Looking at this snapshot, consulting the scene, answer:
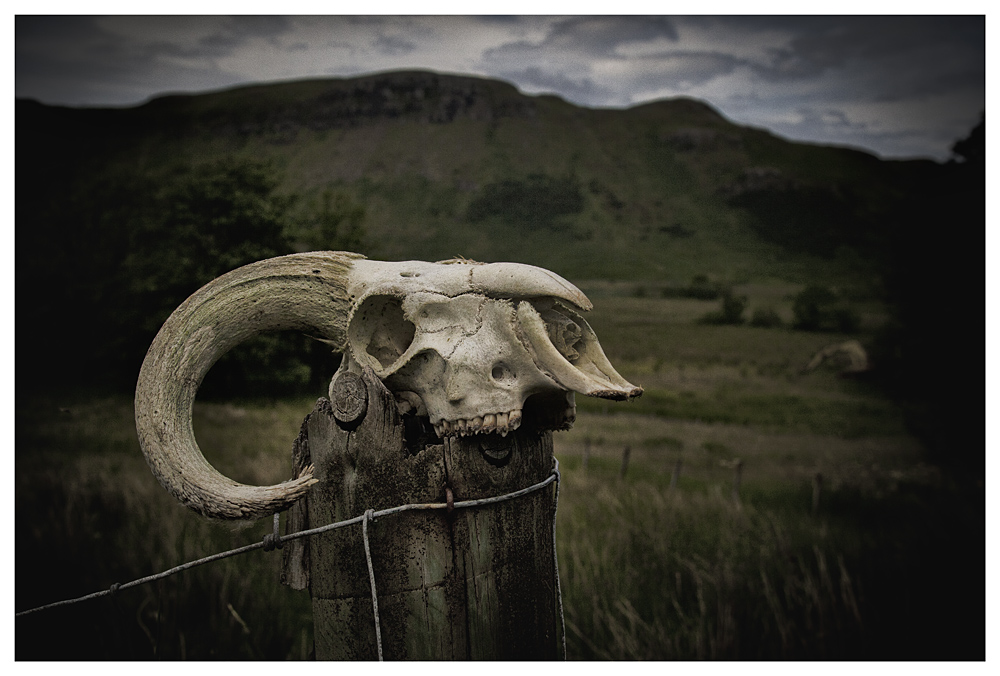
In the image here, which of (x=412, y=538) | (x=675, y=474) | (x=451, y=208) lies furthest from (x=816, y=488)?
(x=412, y=538)

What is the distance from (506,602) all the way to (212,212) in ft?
15.2

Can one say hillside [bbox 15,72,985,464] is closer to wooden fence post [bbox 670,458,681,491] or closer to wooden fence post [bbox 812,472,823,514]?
wooden fence post [bbox 812,472,823,514]

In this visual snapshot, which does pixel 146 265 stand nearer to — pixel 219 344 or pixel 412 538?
pixel 219 344

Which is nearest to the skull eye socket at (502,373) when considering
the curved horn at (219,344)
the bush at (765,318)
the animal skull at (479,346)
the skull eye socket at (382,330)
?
the animal skull at (479,346)

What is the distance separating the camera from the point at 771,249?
19.8ft

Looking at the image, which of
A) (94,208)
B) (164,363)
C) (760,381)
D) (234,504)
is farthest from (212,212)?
(760,381)

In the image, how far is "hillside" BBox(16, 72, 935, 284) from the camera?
19.2 ft

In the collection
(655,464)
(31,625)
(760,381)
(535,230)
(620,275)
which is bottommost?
(31,625)

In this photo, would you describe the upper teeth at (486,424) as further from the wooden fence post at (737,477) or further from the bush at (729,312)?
the bush at (729,312)

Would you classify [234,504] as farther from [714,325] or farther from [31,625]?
[714,325]

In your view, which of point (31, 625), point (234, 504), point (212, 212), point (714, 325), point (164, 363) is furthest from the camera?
point (714, 325)

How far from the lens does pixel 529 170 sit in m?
6.18

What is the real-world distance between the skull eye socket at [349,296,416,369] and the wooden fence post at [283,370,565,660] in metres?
0.19

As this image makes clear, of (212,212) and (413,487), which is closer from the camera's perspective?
(413,487)
